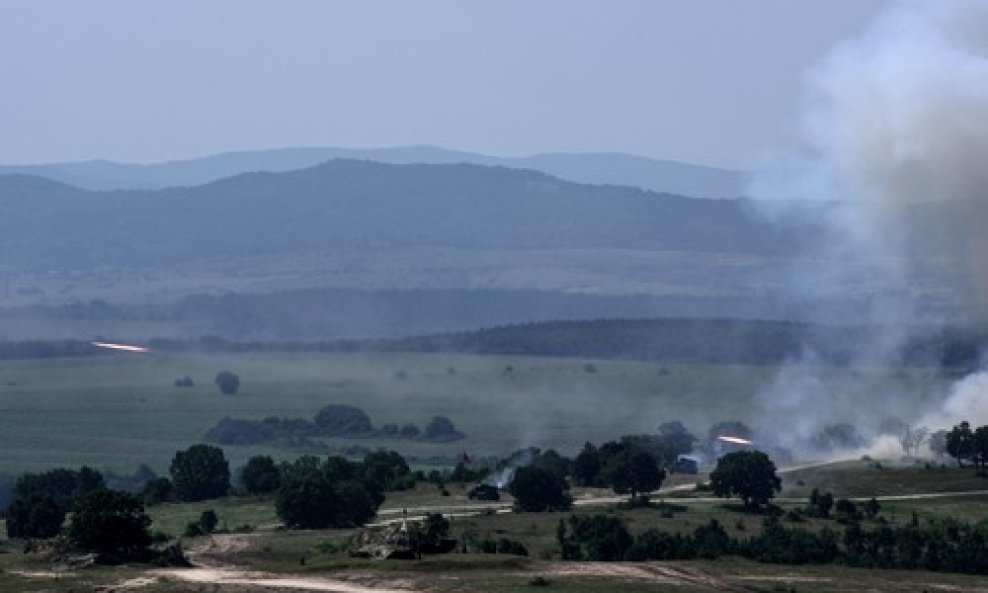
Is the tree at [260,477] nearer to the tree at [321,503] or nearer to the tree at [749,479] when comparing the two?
the tree at [321,503]

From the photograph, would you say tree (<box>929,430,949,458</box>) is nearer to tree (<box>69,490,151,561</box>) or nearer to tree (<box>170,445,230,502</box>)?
tree (<box>170,445,230,502</box>)

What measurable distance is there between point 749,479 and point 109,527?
150 ft

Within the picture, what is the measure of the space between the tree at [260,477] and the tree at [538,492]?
16.8m

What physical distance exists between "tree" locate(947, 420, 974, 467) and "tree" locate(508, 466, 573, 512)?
2924 centimetres

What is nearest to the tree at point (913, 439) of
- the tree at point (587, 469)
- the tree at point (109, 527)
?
the tree at point (587, 469)

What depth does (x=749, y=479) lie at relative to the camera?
423 ft

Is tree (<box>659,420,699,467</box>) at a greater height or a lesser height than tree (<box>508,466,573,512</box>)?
greater

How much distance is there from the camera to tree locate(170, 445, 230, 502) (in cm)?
13712

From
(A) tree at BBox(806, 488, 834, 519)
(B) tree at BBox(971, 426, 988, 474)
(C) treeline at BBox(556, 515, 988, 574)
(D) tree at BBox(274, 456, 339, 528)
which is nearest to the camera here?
(C) treeline at BBox(556, 515, 988, 574)

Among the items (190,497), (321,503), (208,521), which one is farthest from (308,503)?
(190,497)

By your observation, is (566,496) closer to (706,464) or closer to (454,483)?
(454,483)

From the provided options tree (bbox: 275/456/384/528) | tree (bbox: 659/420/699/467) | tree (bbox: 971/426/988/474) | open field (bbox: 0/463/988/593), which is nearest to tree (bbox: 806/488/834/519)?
open field (bbox: 0/463/988/593)

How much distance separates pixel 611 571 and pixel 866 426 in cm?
8108

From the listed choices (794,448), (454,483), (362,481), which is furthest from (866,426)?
(362,481)
